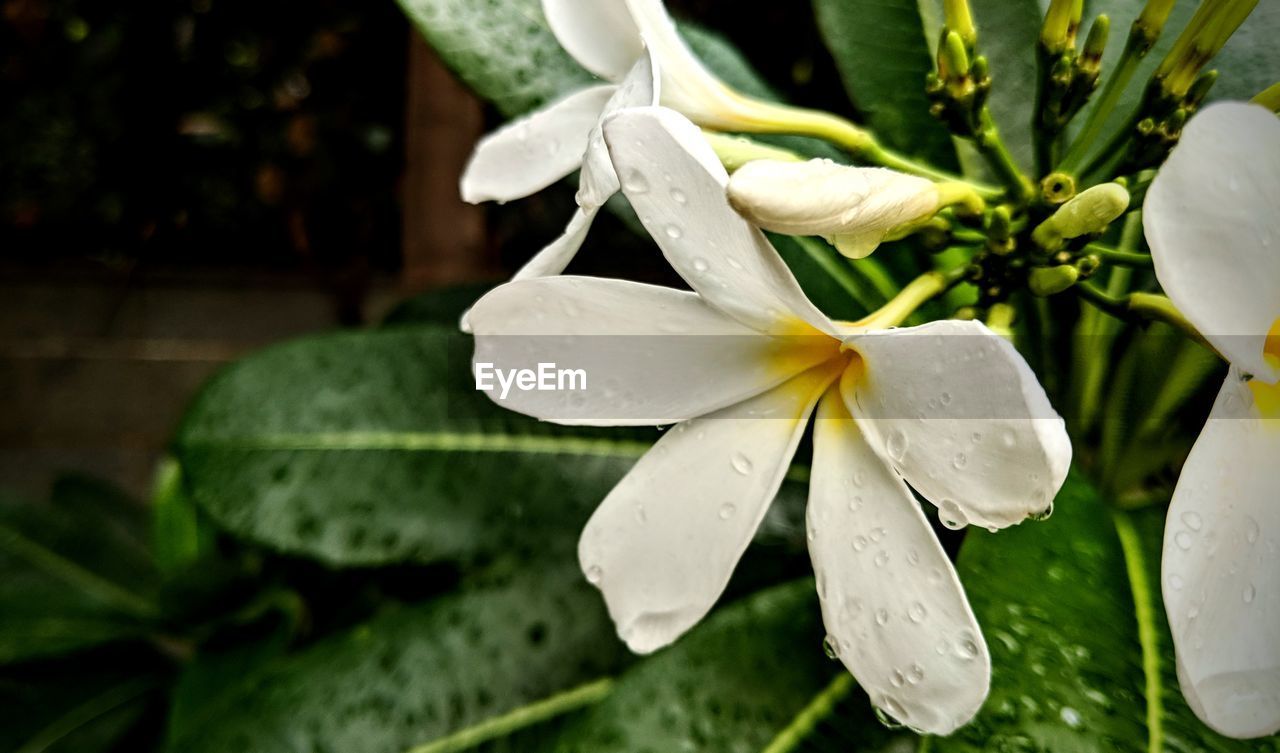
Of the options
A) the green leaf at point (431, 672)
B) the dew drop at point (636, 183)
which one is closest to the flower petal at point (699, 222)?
the dew drop at point (636, 183)

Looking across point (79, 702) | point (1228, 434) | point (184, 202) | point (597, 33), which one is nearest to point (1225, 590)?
point (1228, 434)

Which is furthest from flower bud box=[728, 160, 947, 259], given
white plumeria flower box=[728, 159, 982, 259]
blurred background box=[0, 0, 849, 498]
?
blurred background box=[0, 0, 849, 498]

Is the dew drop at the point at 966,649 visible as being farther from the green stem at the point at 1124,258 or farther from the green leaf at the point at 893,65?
the green leaf at the point at 893,65

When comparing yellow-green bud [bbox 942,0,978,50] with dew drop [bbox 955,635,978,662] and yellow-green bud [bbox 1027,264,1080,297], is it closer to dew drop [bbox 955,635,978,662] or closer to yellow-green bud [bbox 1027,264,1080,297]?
yellow-green bud [bbox 1027,264,1080,297]

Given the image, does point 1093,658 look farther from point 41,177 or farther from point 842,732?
point 41,177

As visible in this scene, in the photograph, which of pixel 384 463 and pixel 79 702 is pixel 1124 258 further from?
pixel 79 702
